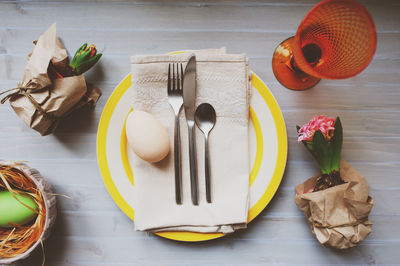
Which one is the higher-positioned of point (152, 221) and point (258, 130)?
point (258, 130)

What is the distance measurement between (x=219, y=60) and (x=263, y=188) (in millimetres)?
280

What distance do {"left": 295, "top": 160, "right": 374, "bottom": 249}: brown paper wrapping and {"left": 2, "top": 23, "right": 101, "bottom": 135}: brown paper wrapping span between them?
1.69ft

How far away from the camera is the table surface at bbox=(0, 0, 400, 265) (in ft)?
2.10

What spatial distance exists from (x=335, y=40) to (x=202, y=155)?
0.34m

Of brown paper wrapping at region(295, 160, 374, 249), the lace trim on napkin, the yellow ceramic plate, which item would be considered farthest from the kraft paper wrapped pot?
brown paper wrapping at region(295, 160, 374, 249)

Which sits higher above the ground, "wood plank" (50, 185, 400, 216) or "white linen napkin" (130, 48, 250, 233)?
"white linen napkin" (130, 48, 250, 233)

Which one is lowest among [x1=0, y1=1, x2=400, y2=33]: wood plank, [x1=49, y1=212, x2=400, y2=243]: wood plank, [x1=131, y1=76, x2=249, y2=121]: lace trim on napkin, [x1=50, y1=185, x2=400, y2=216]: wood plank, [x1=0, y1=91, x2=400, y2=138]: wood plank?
[x1=49, y1=212, x2=400, y2=243]: wood plank

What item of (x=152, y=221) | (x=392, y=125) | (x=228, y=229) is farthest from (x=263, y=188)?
(x=392, y=125)

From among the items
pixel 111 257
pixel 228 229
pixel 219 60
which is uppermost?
pixel 219 60

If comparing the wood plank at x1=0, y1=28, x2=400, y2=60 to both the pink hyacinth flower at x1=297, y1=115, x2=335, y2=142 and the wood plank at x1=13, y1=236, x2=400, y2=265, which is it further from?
the wood plank at x1=13, y1=236, x2=400, y2=265

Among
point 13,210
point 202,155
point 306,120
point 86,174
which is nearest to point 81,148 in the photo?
point 86,174

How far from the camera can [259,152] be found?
600 mm

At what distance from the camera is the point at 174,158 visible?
588 mm

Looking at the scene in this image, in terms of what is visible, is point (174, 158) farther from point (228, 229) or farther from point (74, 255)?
point (74, 255)
